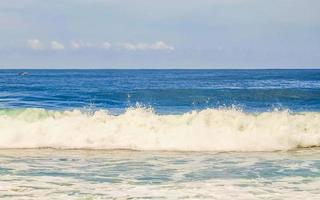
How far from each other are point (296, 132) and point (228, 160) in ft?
12.2

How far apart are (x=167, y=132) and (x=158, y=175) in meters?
4.77

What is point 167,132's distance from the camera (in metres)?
15.1

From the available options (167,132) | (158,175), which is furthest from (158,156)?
(158,175)

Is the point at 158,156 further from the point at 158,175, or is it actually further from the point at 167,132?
the point at 158,175

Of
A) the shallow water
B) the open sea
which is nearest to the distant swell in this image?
the open sea

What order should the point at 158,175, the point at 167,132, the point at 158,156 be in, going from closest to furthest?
the point at 158,175
the point at 158,156
the point at 167,132

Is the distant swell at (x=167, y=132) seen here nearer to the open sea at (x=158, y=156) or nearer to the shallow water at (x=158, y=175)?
the open sea at (x=158, y=156)

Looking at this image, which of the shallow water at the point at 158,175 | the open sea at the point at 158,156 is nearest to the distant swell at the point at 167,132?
the open sea at the point at 158,156

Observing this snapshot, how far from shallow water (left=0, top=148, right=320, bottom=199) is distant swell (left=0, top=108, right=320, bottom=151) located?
80 cm

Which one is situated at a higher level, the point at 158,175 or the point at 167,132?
the point at 167,132

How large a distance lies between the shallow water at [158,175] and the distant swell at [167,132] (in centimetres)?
80

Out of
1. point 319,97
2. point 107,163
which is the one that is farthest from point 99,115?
point 319,97

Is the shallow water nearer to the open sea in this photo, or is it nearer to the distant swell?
the open sea

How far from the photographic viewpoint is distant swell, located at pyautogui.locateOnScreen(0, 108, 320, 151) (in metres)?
14.3
